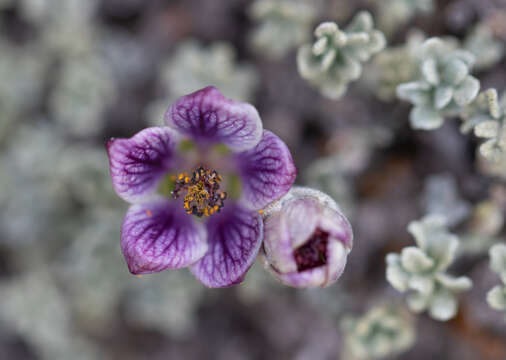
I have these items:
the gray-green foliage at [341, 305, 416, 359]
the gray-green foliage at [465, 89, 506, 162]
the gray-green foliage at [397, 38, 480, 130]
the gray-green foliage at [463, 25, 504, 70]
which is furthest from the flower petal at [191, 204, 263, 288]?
the gray-green foliage at [463, 25, 504, 70]

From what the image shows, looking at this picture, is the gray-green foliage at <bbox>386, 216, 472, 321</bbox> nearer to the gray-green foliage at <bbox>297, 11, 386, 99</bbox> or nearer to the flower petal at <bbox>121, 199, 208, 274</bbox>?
the gray-green foliage at <bbox>297, 11, 386, 99</bbox>

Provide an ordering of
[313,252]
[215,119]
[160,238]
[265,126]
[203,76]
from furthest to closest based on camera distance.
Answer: [265,126] → [203,76] → [160,238] → [215,119] → [313,252]

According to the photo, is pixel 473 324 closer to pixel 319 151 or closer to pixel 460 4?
pixel 319 151

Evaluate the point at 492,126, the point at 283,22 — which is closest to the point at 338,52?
the point at 283,22

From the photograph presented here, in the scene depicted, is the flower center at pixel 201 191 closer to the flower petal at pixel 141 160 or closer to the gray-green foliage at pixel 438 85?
the flower petal at pixel 141 160

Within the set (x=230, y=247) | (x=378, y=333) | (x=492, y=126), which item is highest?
(x=492, y=126)

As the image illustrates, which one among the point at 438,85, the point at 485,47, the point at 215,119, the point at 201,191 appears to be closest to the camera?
the point at 215,119

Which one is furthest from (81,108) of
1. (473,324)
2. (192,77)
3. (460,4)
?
(473,324)

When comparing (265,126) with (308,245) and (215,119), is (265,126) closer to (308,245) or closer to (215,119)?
(215,119)
